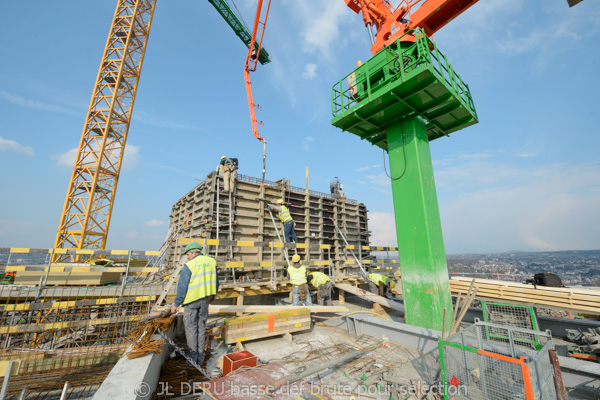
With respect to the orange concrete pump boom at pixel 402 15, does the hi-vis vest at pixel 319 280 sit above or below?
below

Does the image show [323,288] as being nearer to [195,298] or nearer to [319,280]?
[319,280]

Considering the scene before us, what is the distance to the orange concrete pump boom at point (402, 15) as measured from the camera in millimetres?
7098

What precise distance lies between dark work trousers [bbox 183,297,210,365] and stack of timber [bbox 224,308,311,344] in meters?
0.94

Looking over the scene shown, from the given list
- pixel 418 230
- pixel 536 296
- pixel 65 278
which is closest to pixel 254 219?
pixel 65 278

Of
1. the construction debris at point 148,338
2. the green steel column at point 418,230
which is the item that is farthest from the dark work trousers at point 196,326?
the green steel column at point 418,230

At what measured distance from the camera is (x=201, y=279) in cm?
468

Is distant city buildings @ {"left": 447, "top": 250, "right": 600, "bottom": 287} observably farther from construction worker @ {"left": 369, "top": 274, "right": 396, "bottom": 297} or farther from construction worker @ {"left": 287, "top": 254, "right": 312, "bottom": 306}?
construction worker @ {"left": 287, "top": 254, "right": 312, "bottom": 306}

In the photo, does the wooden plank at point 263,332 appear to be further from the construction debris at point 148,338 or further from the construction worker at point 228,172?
the construction worker at point 228,172

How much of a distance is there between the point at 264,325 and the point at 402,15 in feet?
33.5

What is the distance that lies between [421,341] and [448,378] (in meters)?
2.07

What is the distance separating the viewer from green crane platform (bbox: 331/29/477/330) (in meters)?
6.12

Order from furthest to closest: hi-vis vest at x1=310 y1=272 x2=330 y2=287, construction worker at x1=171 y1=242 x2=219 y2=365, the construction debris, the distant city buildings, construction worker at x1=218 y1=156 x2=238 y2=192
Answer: the distant city buildings, construction worker at x1=218 y1=156 x2=238 y2=192, hi-vis vest at x1=310 y1=272 x2=330 y2=287, construction worker at x1=171 y1=242 x2=219 y2=365, the construction debris

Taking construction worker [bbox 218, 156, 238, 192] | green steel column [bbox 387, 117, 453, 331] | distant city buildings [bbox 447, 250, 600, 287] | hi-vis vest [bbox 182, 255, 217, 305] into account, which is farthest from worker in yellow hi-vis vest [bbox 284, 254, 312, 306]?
distant city buildings [bbox 447, 250, 600, 287]

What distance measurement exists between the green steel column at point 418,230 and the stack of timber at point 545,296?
35.9 inches
